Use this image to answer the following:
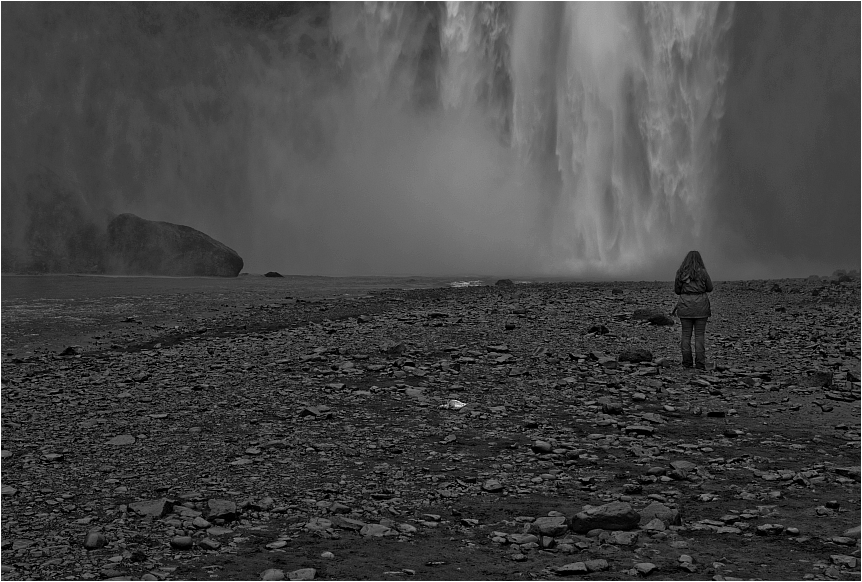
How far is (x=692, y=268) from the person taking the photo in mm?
13945

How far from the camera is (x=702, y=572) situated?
549cm

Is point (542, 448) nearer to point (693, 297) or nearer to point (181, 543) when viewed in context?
point (181, 543)

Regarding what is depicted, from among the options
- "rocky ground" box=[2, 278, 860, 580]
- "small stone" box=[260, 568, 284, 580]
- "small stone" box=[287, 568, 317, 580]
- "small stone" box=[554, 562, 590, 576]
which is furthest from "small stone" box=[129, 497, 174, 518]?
"small stone" box=[554, 562, 590, 576]

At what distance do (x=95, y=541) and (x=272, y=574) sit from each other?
162cm

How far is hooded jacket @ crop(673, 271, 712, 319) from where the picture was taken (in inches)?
543

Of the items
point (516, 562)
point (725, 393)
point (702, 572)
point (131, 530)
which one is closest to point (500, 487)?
point (516, 562)

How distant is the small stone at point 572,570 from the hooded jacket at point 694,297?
893cm

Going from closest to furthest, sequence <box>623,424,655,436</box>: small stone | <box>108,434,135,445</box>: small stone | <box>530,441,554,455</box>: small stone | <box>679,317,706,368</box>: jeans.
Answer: <box>530,441,554,455</box>: small stone < <box>108,434,135,445</box>: small stone < <box>623,424,655,436</box>: small stone < <box>679,317,706,368</box>: jeans

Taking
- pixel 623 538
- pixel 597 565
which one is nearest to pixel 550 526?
pixel 623 538

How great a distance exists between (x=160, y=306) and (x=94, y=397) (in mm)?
16963

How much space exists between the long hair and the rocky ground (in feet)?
5.09

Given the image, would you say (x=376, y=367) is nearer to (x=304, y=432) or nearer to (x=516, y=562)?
(x=304, y=432)

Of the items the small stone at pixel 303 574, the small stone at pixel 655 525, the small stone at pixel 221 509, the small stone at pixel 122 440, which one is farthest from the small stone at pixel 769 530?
the small stone at pixel 122 440

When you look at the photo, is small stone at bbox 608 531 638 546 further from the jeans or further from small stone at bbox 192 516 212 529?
the jeans
